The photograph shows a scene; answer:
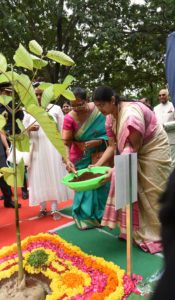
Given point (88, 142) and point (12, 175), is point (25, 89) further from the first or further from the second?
point (88, 142)

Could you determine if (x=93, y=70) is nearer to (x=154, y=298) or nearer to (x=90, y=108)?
(x=90, y=108)

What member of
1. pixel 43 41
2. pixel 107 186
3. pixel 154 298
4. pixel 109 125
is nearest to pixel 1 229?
pixel 107 186

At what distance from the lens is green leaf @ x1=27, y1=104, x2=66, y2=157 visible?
196cm

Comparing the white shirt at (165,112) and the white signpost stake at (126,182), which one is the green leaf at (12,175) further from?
the white shirt at (165,112)

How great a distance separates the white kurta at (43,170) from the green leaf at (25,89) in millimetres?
1998

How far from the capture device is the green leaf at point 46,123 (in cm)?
196

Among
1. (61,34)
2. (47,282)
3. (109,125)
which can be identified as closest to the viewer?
(47,282)

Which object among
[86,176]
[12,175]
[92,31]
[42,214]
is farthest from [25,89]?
[92,31]

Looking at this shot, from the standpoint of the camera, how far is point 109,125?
3219 mm

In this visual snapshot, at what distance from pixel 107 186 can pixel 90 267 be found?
1.26 metres

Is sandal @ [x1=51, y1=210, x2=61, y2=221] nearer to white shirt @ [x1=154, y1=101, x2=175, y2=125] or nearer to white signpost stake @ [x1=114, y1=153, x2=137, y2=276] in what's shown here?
white signpost stake @ [x1=114, y1=153, x2=137, y2=276]

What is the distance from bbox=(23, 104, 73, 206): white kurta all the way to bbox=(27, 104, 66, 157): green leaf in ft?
6.80

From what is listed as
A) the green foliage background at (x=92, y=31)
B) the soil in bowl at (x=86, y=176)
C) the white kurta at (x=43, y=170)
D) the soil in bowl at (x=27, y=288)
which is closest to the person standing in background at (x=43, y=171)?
the white kurta at (x=43, y=170)

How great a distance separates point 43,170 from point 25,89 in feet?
7.18
